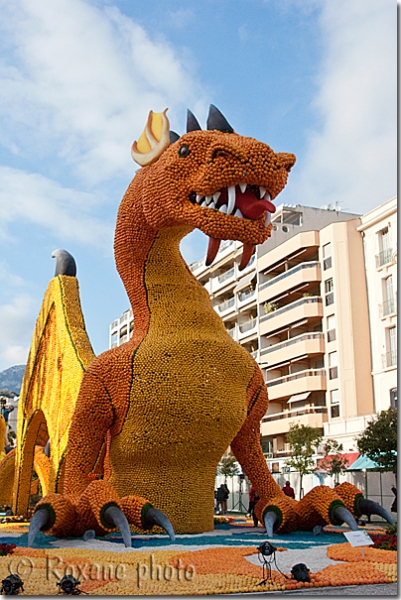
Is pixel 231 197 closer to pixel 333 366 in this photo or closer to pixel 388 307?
pixel 388 307

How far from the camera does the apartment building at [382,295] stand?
26281 mm

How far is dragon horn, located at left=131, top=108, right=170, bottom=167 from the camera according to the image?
7578 millimetres

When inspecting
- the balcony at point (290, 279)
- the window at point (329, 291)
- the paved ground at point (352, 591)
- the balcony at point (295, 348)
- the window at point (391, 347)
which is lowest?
the paved ground at point (352, 591)

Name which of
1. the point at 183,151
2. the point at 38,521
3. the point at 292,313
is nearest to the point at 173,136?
the point at 183,151

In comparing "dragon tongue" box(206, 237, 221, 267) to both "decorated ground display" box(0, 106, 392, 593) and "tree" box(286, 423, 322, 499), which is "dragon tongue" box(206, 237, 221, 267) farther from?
"tree" box(286, 423, 322, 499)

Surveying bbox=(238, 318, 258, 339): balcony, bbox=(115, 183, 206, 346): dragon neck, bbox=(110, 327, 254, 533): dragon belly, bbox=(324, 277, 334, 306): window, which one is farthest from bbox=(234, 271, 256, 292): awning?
bbox=(110, 327, 254, 533): dragon belly

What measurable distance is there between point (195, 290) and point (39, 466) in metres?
5.30

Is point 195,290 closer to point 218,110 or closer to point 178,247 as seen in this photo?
point 178,247

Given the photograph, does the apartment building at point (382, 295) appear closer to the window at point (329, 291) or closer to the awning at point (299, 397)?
the window at point (329, 291)

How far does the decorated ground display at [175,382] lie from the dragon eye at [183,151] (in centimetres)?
1

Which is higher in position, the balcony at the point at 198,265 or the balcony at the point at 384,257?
the balcony at the point at 198,265

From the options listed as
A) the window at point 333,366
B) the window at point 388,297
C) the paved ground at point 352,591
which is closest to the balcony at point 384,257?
the window at point 388,297

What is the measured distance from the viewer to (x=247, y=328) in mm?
38562

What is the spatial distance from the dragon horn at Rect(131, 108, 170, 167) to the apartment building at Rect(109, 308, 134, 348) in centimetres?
4237
